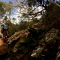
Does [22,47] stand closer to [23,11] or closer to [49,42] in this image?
[49,42]

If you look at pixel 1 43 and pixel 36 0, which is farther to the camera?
pixel 36 0

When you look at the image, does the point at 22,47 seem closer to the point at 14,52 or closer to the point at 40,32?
the point at 14,52

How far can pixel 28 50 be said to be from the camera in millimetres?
10648

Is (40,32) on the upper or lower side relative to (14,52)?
upper

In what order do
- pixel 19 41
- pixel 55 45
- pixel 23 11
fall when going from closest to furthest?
pixel 55 45
pixel 19 41
pixel 23 11

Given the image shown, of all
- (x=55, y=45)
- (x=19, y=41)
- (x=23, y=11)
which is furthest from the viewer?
(x=23, y=11)

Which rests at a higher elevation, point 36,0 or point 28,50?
point 36,0

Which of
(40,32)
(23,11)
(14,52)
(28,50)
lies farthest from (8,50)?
(23,11)

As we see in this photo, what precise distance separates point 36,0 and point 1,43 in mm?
5540

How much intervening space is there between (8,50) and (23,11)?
4875 millimetres

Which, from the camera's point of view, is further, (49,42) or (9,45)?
(9,45)

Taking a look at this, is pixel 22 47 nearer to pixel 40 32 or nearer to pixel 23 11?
pixel 40 32

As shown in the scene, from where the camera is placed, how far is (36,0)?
15234 millimetres

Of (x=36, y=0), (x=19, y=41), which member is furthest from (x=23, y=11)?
(x=19, y=41)
